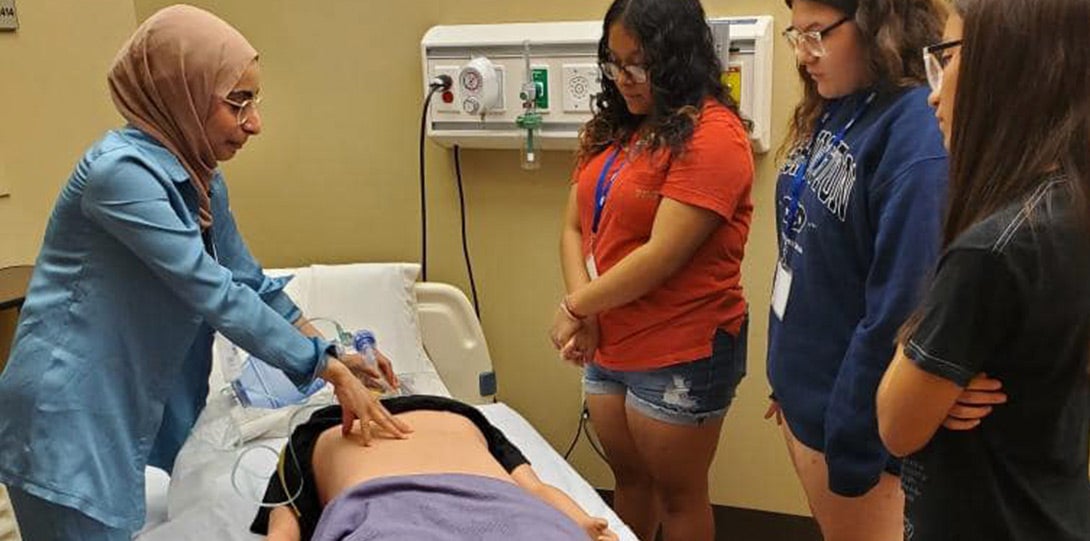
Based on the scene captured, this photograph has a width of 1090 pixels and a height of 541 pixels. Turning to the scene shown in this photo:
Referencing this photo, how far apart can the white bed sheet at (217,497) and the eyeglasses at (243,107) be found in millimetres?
770

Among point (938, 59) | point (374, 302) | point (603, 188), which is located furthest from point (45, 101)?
point (938, 59)

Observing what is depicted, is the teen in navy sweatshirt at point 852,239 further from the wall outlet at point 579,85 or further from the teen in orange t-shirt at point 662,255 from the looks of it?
the wall outlet at point 579,85

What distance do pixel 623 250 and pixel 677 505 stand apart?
1.84ft

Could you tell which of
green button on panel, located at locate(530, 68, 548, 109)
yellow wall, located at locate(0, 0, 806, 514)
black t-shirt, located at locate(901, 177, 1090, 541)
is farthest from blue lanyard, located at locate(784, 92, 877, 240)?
green button on panel, located at locate(530, 68, 548, 109)

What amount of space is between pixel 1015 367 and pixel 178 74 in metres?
1.27

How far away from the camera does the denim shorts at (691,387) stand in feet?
5.67

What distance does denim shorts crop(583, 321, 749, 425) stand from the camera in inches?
68.0

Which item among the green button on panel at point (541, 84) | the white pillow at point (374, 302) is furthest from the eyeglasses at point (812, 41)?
the white pillow at point (374, 302)

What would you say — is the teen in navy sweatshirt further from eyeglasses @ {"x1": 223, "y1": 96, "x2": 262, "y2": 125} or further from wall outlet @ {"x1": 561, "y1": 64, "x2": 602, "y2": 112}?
eyeglasses @ {"x1": 223, "y1": 96, "x2": 262, "y2": 125}

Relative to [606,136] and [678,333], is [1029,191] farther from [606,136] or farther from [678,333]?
[606,136]

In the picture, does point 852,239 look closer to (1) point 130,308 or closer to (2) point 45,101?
(1) point 130,308

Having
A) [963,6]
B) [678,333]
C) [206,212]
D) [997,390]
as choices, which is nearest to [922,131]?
[963,6]

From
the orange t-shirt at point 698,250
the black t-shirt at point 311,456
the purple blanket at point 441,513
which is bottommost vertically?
the black t-shirt at point 311,456

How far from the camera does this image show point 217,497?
175 centimetres
